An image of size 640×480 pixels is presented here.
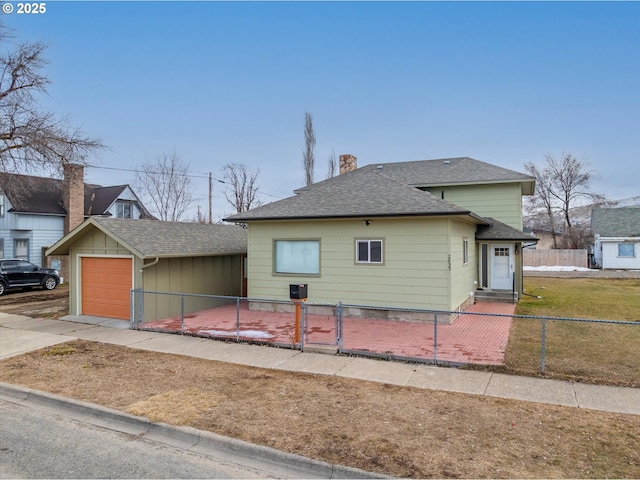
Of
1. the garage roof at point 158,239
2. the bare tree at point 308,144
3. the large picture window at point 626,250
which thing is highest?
the bare tree at point 308,144

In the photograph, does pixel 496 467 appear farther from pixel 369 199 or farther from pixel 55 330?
pixel 55 330

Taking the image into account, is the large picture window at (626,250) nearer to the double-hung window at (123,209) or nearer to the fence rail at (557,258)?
the fence rail at (557,258)

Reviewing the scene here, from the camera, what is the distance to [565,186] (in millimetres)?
43219

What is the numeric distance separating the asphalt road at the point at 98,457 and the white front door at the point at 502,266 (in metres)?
14.3

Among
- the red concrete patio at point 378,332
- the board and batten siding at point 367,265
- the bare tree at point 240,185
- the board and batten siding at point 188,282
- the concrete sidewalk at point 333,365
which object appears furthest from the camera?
the bare tree at point 240,185

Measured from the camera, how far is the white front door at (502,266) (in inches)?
632

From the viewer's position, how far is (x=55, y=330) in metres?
11.0

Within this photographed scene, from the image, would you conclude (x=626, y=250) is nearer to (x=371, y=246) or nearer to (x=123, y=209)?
(x=371, y=246)

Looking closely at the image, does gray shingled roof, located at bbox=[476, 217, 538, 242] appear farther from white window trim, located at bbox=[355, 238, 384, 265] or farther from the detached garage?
the detached garage

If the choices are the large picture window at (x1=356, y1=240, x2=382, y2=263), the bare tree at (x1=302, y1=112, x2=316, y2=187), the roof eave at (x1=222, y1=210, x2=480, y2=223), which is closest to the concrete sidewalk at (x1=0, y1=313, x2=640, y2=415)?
the large picture window at (x1=356, y1=240, x2=382, y2=263)

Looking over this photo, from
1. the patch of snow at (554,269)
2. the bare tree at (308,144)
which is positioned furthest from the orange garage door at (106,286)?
the patch of snow at (554,269)

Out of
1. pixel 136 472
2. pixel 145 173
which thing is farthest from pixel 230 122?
pixel 136 472

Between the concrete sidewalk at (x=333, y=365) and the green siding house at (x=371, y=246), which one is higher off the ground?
the green siding house at (x=371, y=246)

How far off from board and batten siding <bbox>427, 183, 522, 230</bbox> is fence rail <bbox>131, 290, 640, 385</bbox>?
645 cm
